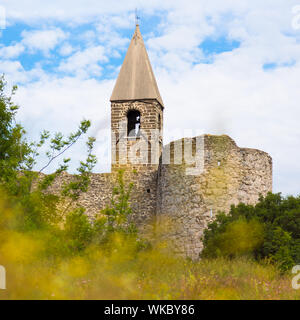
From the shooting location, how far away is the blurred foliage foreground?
22.6ft

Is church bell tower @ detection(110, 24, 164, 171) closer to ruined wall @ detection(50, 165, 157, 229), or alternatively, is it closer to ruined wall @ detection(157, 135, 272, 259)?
ruined wall @ detection(50, 165, 157, 229)

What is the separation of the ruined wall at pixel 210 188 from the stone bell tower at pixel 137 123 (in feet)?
16.4

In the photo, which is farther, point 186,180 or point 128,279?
point 186,180

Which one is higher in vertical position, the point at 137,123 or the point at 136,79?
the point at 136,79

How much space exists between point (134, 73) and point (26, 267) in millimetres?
15763

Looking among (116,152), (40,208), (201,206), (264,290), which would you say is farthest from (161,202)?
(264,290)

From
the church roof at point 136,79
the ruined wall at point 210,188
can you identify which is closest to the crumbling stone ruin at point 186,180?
the ruined wall at point 210,188

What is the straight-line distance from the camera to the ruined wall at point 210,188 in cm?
1488

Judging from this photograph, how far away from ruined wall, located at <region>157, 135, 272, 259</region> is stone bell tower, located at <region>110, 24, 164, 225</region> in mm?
5006

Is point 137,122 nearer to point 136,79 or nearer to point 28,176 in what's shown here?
point 136,79

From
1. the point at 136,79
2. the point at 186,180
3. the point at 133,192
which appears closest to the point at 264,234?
the point at 186,180

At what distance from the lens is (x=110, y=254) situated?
9.95m

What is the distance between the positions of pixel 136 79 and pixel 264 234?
12.1 metres

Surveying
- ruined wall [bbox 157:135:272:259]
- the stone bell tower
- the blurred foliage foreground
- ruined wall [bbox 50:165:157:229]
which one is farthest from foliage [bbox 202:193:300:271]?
the stone bell tower
